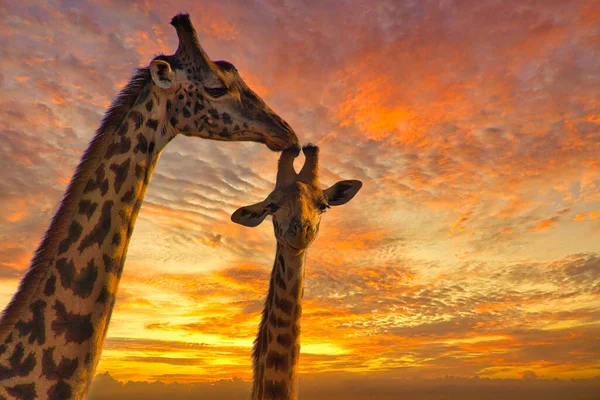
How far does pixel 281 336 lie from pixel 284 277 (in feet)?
3.39

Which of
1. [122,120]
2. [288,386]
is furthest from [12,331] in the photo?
[288,386]

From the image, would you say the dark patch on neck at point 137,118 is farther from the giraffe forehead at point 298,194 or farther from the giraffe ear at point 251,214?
the giraffe ear at point 251,214

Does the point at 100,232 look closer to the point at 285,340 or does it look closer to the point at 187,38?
the point at 187,38

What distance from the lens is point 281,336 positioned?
30.0ft

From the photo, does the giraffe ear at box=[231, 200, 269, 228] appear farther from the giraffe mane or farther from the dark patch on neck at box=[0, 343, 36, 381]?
the dark patch on neck at box=[0, 343, 36, 381]

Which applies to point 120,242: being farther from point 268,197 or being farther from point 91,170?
point 268,197

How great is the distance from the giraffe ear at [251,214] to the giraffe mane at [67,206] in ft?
12.0

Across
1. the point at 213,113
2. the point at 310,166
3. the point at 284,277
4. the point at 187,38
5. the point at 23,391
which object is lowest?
the point at 23,391

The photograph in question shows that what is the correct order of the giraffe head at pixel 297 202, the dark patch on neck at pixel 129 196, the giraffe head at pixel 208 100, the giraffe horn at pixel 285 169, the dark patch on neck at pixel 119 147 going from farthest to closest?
the giraffe horn at pixel 285 169
the giraffe head at pixel 297 202
the giraffe head at pixel 208 100
the dark patch on neck at pixel 119 147
the dark patch on neck at pixel 129 196

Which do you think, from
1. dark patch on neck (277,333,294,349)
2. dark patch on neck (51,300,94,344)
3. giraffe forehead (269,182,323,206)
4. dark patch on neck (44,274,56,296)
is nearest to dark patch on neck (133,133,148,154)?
dark patch on neck (44,274,56,296)

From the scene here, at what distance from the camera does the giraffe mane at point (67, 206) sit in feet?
18.5

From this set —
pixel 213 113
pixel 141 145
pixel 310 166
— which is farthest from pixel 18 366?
pixel 310 166

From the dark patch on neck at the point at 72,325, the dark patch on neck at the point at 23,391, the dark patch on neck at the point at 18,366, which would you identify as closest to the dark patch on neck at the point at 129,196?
the dark patch on neck at the point at 72,325

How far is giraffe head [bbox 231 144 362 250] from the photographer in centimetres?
899
